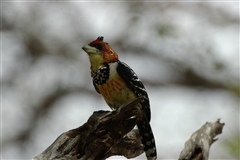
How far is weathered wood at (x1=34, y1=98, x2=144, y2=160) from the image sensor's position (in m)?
4.86

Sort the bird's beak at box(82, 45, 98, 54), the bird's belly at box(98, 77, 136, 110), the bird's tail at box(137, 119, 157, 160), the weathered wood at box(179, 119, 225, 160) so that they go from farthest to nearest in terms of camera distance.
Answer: the bird's beak at box(82, 45, 98, 54), the bird's belly at box(98, 77, 136, 110), the bird's tail at box(137, 119, 157, 160), the weathered wood at box(179, 119, 225, 160)

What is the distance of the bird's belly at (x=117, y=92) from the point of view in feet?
18.7

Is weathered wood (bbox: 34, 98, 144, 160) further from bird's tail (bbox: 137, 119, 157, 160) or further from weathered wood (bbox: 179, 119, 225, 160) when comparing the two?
bird's tail (bbox: 137, 119, 157, 160)

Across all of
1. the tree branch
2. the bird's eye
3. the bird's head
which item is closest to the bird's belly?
the bird's head

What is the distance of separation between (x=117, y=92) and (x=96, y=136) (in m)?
0.85

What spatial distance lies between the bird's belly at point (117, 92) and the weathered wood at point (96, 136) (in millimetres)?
701

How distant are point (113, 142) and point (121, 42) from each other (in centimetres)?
524

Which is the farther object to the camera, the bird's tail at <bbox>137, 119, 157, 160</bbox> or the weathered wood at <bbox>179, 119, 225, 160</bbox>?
the bird's tail at <bbox>137, 119, 157, 160</bbox>

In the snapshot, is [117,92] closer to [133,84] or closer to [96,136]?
[133,84]

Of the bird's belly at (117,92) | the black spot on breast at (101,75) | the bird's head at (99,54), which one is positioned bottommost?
the bird's belly at (117,92)

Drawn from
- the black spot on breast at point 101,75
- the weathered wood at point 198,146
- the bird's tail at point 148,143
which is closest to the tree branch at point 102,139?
the weathered wood at point 198,146

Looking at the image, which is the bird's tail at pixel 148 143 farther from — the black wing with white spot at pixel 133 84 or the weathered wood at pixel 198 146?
the weathered wood at pixel 198 146

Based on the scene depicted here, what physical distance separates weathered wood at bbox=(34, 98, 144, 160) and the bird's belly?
70 cm

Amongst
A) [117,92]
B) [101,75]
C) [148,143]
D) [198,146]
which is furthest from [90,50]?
[198,146]
